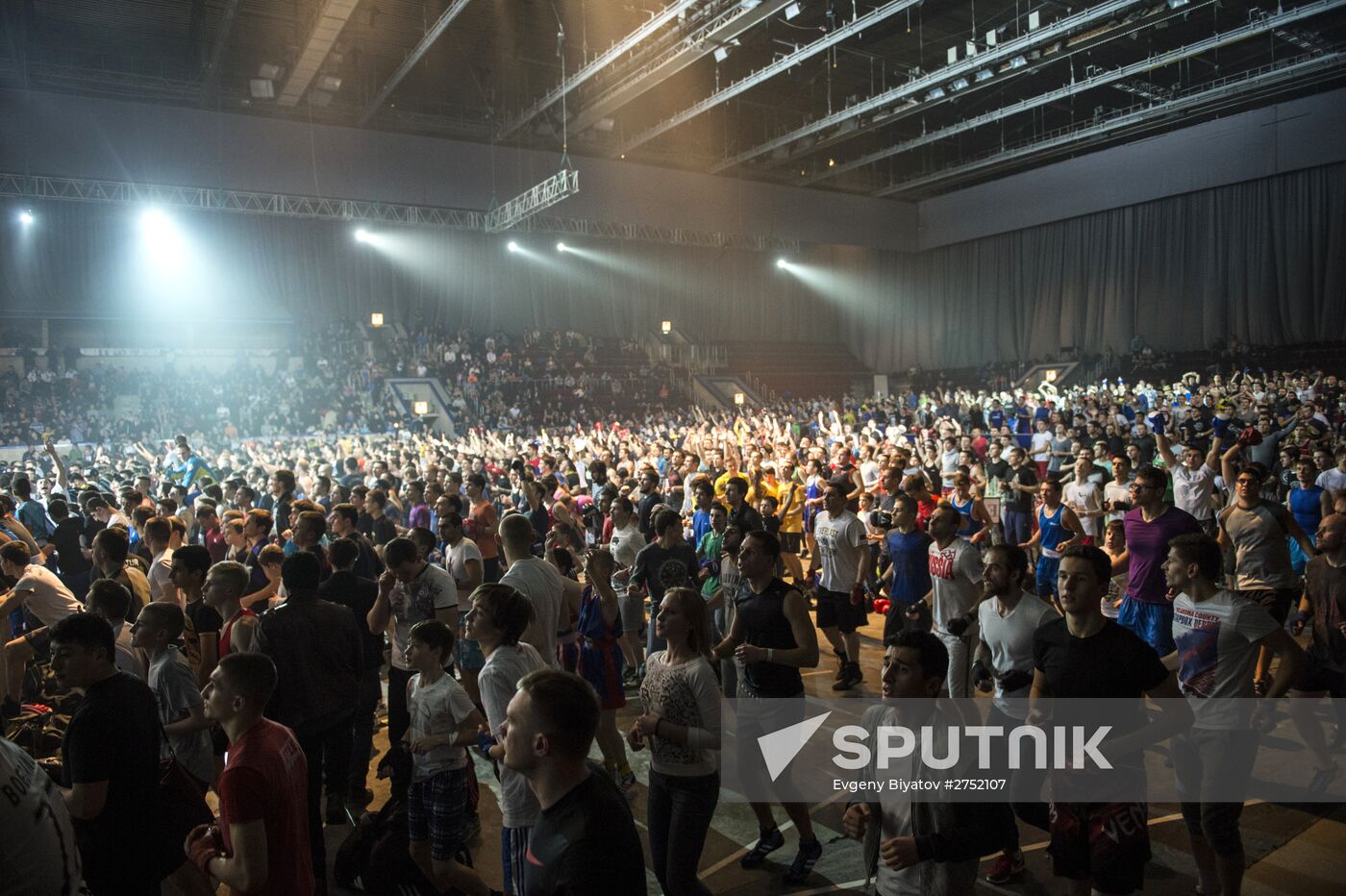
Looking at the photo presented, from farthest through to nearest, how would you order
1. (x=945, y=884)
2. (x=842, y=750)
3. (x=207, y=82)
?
1. (x=207, y=82)
2. (x=842, y=750)
3. (x=945, y=884)

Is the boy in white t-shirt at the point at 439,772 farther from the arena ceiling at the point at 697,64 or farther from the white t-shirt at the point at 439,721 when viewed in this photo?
the arena ceiling at the point at 697,64

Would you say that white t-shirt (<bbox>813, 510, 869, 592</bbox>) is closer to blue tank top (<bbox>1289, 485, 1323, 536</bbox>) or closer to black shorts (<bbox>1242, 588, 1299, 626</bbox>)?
black shorts (<bbox>1242, 588, 1299, 626</bbox>)

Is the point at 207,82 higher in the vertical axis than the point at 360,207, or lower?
higher

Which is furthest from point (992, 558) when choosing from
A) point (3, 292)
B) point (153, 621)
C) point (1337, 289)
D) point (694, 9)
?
point (3, 292)

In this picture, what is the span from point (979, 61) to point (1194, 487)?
470 inches

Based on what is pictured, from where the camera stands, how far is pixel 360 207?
69.3 feet

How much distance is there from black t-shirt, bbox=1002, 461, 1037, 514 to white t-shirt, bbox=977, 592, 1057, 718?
5.15 m

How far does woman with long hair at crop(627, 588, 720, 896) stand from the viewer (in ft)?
9.32

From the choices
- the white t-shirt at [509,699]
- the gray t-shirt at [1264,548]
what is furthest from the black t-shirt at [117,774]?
the gray t-shirt at [1264,548]

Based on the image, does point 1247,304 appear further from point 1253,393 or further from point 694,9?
point 694,9

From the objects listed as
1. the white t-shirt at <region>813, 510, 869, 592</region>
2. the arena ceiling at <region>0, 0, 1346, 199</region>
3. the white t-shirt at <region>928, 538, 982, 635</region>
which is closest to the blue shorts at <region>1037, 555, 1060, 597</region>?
the white t-shirt at <region>813, 510, 869, 592</region>

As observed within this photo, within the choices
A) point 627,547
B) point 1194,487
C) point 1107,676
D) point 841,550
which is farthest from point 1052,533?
point 1107,676

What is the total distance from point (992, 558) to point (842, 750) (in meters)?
1.46

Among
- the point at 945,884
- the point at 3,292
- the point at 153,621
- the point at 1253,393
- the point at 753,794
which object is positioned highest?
the point at 3,292
